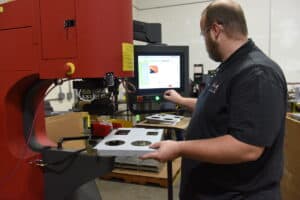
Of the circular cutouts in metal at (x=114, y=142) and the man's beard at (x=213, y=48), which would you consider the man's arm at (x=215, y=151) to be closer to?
the circular cutouts in metal at (x=114, y=142)

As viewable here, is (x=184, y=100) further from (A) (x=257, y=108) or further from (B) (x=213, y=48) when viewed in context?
(A) (x=257, y=108)

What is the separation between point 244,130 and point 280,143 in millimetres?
275

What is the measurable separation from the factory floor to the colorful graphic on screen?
3.47ft

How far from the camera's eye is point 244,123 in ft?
3.05

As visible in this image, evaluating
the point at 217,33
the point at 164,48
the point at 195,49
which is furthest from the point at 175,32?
the point at 217,33

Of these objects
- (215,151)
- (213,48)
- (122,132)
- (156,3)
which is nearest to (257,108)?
(215,151)

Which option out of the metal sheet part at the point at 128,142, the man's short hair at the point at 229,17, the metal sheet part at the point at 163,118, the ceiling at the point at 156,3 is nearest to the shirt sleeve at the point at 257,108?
the man's short hair at the point at 229,17

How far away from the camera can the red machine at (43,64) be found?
103cm

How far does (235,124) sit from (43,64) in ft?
2.66

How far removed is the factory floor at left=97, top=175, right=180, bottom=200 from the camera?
2.54m

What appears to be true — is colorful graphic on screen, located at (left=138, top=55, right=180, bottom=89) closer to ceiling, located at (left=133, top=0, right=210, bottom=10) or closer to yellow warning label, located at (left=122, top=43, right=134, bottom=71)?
yellow warning label, located at (left=122, top=43, right=134, bottom=71)

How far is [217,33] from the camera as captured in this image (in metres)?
1.10

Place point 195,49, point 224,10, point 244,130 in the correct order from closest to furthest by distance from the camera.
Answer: point 244,130 < point 224,10 < point 195,49

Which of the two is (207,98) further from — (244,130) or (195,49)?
(195,49)
